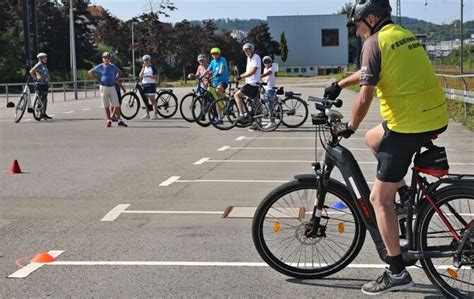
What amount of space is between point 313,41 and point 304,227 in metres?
112

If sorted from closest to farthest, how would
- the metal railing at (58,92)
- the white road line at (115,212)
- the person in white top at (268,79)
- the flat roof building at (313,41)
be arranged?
the white road line at (115,212) → the person in white top at (268,79) → the metal railing at (58,92) → the flat roof building at (313,41)

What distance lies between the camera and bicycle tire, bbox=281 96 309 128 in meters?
16.0

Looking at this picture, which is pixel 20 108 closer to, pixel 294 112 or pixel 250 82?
pixel 250 82

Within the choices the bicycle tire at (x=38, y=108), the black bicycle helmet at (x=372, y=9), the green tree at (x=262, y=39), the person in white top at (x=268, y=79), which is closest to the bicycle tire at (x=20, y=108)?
the bicycle tire at (x=38, y=108)

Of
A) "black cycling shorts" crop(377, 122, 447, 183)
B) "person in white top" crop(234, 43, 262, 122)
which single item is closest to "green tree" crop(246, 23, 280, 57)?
"person in white top" crop(234, 43, 262, 122)

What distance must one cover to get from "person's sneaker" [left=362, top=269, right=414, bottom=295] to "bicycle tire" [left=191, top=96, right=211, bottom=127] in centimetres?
1217

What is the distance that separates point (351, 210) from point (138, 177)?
5266 mm

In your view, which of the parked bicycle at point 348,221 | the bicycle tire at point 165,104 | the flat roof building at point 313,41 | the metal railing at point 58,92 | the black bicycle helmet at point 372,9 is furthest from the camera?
the flat roof building at point 313,41

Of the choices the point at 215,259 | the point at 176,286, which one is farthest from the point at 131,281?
the point at 215,259

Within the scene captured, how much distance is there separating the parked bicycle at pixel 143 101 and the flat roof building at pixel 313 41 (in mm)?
93853

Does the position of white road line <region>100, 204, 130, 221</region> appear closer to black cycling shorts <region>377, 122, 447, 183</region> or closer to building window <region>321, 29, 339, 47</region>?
black cycling shorts <region>377, 122, 447, 183</region>

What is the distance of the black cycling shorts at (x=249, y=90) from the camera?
1545 centimetres

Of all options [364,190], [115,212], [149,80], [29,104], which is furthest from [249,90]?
[364,190]

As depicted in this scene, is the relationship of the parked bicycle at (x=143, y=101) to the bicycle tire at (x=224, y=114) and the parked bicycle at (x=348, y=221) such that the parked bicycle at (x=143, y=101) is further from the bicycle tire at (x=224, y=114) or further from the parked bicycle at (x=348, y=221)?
the parked bicycle at (x=348, y=221)
